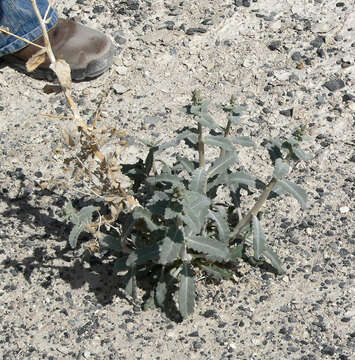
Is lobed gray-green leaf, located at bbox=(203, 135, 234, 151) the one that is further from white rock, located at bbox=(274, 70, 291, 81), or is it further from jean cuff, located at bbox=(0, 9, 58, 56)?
jean cuff, located at bbox=(0, 9, 58, 56)

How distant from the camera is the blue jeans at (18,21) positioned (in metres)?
4.38

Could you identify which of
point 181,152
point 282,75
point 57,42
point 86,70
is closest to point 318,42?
point 282,75

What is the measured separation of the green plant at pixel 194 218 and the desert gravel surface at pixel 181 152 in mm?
220

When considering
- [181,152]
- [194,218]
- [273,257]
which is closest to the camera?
[194,218]

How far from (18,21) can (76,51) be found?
464 millimetres

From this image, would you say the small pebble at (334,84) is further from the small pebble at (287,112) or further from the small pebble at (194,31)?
the small pebble at (194,31)

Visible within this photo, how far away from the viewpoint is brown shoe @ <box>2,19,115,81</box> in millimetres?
4539

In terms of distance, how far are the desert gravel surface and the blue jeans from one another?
25cm

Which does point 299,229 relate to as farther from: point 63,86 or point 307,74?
point 63,86

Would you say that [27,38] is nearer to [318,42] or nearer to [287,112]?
[287,112]

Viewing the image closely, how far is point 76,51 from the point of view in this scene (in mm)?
4590

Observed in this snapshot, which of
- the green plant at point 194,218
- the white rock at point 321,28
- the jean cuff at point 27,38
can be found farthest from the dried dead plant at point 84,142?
the white rock at point 321,28

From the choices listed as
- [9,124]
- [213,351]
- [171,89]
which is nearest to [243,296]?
[213,351]

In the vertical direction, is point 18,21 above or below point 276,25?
below
